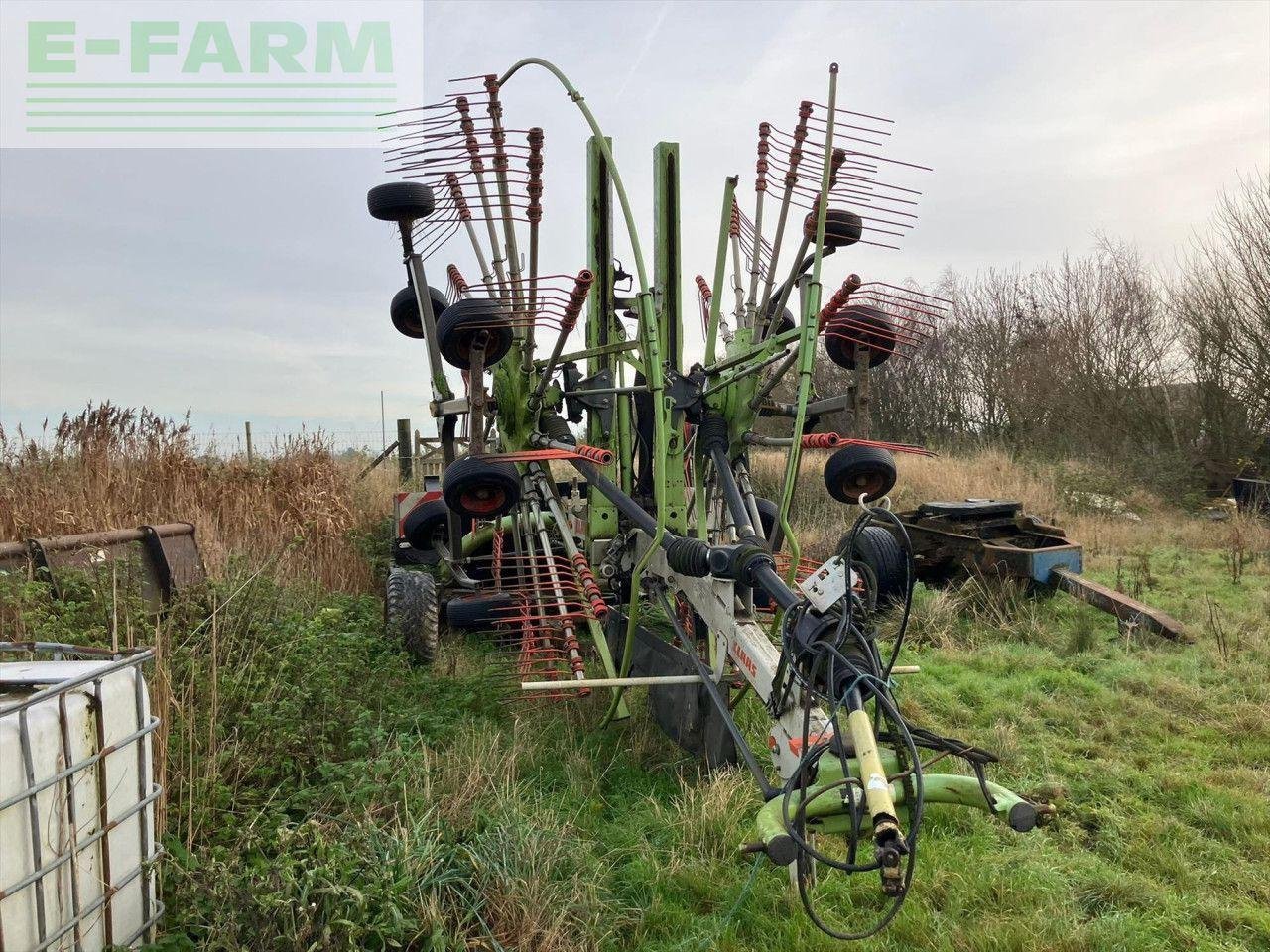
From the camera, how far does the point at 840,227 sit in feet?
13.9

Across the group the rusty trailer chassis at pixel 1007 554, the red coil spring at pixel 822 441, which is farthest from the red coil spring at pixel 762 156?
the rusty trailer chassis at pixel 1007 554

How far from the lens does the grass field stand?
8.72 feet

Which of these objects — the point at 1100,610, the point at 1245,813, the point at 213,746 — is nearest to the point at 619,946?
the point at 213,746

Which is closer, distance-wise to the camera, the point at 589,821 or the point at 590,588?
the point at 589,821

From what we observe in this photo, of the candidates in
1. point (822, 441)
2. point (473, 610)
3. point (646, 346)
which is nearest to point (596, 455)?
point (646, 346)

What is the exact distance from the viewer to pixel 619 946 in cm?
277

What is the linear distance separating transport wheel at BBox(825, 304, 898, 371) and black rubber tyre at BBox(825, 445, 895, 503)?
400 millimetres

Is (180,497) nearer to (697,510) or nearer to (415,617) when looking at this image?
(415,617)

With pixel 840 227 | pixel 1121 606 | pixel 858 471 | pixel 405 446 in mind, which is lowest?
pixel 1121 606

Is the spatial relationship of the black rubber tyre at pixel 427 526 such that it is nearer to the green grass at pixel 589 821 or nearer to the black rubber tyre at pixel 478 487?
the green grass at pixel 589 821

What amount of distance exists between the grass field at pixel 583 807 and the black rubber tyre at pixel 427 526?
0.90 meters

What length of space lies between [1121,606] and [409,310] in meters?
5.25

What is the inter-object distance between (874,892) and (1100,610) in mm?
4814

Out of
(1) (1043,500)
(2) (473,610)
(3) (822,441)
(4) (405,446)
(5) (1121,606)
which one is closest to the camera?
A: (3) (822,441)
